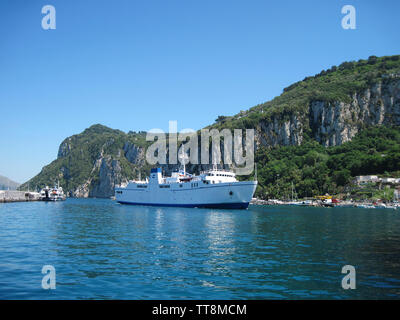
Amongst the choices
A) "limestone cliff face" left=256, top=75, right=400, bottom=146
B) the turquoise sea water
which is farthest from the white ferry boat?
"limestone cliff face" left=256, top=75, right=400, bottom=146

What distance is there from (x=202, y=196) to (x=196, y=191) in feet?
6.86

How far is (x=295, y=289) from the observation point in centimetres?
1267

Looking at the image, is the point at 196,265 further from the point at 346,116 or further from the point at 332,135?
the point at 346,116

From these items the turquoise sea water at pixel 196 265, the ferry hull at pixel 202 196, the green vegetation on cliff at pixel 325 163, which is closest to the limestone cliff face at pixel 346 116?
the green vegetation on cliff at pixel 325 163

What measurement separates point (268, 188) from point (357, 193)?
127 ft

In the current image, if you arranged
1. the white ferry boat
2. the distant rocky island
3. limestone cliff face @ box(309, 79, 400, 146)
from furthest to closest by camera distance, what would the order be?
1. limestone cliff face @ box(309, 79, 400, 146)
2. the distant rocky island
3. the white ferry boat

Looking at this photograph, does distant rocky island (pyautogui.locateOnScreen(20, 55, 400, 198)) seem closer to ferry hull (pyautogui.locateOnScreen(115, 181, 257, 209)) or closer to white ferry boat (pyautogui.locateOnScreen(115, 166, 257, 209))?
white ferry boat (pyautogui.locateOnScreen(115, 166, 257, 209))

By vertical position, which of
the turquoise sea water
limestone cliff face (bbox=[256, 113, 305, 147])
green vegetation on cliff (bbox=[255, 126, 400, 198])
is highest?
limestone cliff face (bbox=[256, 113, 305, 147])

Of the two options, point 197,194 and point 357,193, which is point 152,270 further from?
point 357,193

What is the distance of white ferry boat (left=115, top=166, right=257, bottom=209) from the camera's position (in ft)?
212

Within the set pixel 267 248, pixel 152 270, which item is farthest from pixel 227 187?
pixel 152 270

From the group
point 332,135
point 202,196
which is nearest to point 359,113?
point 332,135

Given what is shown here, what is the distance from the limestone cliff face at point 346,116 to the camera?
153 metres

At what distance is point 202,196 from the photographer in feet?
228
